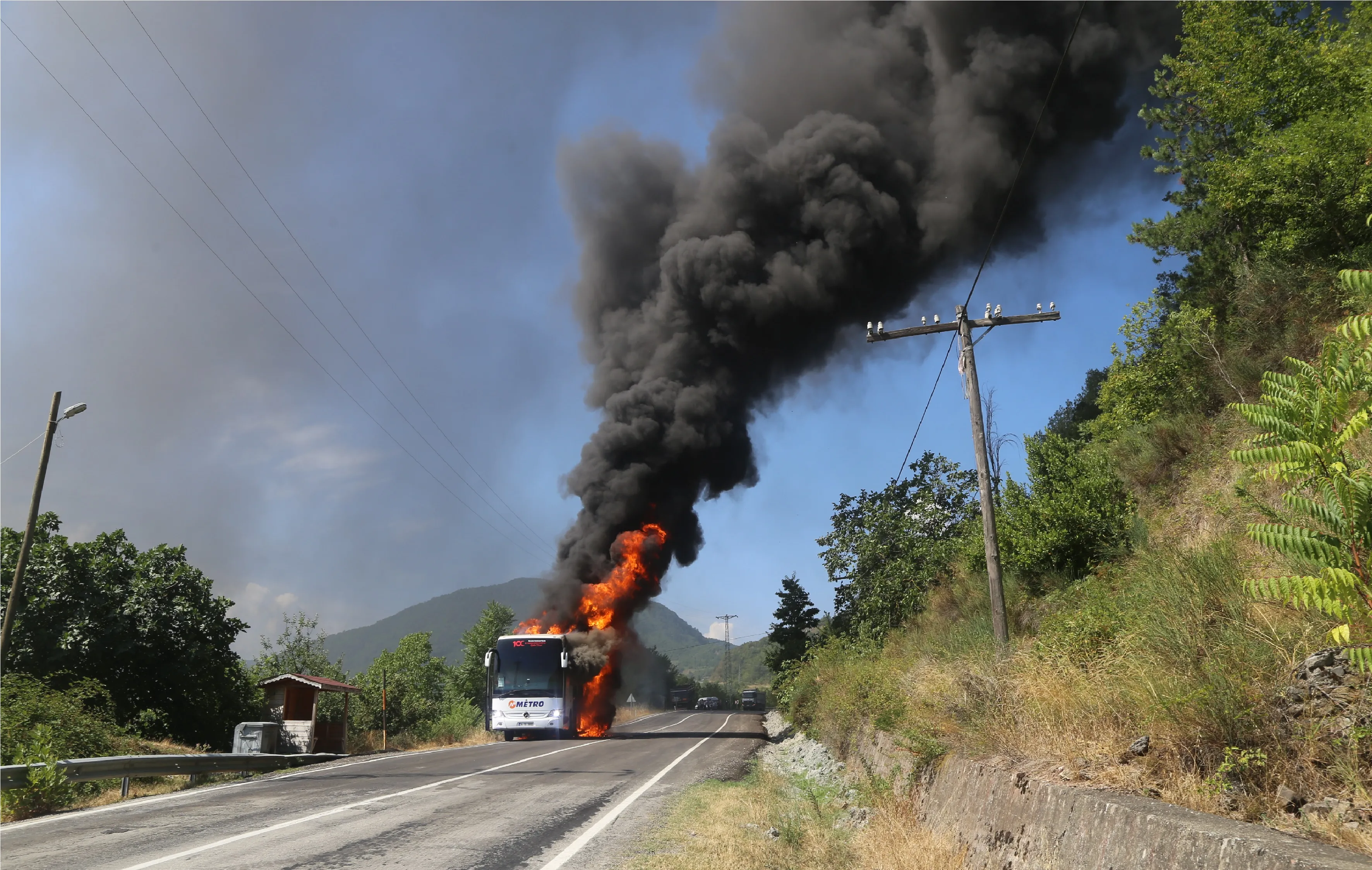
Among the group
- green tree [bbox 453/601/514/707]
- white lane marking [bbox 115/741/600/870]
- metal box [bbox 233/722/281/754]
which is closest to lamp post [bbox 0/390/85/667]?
metal box [bbox 233/722/281/754]

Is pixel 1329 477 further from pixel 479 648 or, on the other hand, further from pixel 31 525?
pixel 479 648

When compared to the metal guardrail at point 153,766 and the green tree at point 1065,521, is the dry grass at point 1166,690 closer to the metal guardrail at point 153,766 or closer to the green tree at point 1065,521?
the green tree at point 1065,521

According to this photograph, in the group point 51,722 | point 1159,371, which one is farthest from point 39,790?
point 1159,371

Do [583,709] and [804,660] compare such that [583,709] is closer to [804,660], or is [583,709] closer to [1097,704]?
[804,660]

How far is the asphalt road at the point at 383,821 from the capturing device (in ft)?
19.7

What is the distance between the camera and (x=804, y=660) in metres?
29.4

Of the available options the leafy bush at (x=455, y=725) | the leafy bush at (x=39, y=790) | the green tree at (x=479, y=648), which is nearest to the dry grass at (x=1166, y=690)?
the leafy bush at (x=39, y=790)

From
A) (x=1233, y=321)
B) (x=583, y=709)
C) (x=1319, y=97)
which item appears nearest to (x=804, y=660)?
(x=583, y=709)

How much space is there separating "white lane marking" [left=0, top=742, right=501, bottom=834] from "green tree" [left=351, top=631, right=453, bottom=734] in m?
8.43

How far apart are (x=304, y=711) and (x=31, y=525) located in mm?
8729

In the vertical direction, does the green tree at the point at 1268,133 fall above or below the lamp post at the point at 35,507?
above

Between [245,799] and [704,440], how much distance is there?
20.4 metres

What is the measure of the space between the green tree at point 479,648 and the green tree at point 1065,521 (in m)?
36.8

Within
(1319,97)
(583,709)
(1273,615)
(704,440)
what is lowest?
(583,709)
